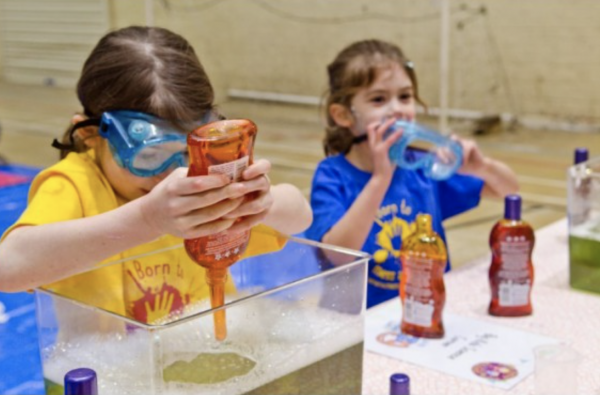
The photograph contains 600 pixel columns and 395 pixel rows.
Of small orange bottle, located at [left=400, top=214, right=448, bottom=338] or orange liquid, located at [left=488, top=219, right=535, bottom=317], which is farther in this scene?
orange liquid, located at [left=488, top=219, right=535, bottom=317]

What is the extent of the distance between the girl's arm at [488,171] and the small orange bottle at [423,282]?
625 millimetres

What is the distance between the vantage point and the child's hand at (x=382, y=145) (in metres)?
1.86

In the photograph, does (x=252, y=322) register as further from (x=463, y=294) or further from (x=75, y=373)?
(x=463, y=294)

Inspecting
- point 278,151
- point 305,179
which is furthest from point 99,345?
point 278,151

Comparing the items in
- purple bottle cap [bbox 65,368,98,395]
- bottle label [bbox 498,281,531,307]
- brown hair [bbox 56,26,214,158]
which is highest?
brown hair [bbox 56,26,214,158]

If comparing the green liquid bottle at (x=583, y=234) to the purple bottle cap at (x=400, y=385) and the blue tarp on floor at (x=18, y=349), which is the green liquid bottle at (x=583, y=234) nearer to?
the purple bottle cap at (x=400, y=385)

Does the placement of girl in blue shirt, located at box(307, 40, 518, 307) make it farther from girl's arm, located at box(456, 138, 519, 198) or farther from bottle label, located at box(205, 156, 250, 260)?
bottle label, located at box(205, 156, 250, 260)

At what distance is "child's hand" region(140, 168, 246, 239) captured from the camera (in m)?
0.83

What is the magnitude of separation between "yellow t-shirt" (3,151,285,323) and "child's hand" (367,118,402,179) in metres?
0.74

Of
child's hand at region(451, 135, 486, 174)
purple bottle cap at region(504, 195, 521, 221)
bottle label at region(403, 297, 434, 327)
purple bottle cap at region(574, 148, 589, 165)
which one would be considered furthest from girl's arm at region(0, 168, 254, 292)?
purple bottle cap at region(574, 148, 589, 165)

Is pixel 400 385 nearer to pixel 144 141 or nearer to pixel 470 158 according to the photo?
pixel 144 141

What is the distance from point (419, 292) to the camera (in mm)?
1388

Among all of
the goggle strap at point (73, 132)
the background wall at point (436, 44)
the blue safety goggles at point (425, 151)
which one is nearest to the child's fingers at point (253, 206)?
the goggle strap at point (73, 132)

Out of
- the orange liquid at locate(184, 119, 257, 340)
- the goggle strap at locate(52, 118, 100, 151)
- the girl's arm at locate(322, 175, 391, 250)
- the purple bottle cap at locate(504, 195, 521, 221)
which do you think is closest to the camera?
the orange liquid at locate(184, 119, 257, 340)
